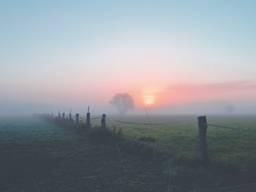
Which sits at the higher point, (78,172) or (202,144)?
(202,144)

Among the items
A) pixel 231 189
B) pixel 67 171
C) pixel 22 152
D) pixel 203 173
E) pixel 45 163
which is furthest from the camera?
pixel 22 152

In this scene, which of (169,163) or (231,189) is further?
(169,163)

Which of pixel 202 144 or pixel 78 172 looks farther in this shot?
pixel 202 144

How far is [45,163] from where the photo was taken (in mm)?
12008

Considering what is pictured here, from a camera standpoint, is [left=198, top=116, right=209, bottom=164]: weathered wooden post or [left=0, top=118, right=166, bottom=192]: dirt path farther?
[left=198, top=116, right=209, bottom=164]: weathered wooden post

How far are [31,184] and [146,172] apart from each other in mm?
3462

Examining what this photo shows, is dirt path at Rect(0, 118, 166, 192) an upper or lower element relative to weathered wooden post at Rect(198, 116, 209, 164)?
lower

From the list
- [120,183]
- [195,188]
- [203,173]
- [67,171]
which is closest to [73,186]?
[120,183]

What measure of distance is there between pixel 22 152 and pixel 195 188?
993 centimetres

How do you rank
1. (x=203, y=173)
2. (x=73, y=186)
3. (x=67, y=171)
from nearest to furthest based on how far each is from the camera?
(x=73, y=186) < (x=203, y=173) < (x=67, y=171)

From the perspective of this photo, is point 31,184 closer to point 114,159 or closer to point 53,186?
point 53,186

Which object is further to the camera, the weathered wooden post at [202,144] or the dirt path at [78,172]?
the weathered wooden post at [202,144]

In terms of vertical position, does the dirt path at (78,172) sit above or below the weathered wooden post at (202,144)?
below

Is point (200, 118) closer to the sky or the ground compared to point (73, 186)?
closer to the sky
